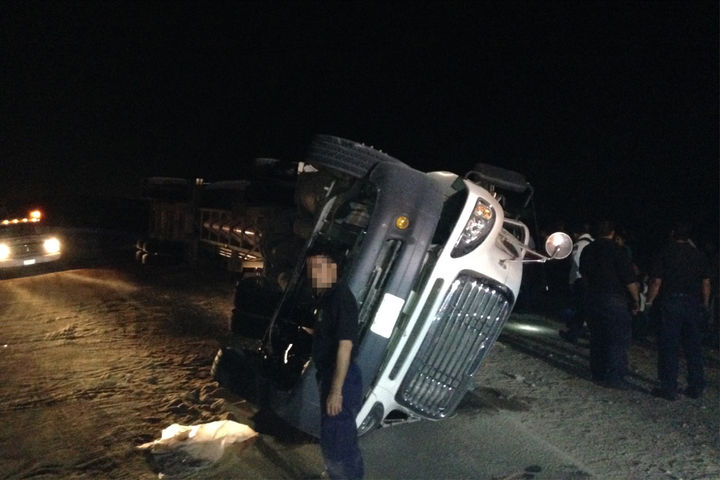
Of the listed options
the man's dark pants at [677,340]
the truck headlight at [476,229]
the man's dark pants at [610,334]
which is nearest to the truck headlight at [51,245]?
the man's dark pants at [610,334]

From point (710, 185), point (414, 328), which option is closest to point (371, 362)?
point (414, 328)

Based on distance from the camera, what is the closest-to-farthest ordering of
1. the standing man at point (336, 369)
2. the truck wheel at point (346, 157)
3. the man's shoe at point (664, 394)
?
the standing man at point (336, 369) < the truck wheel at point (346, 157) < the man's shoe at point (664, 394)

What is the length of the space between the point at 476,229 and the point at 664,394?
11.2 feet

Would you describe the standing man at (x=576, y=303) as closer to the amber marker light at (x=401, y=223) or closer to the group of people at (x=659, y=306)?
the group of people at (x=659, y=306)

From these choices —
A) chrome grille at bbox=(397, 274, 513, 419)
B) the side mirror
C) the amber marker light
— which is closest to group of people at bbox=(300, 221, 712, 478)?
the side mirror

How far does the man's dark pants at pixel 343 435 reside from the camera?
3.68 meters

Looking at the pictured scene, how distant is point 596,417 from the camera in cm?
565

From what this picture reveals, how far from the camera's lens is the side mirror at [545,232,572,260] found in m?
4.91

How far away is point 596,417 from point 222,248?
8966mm

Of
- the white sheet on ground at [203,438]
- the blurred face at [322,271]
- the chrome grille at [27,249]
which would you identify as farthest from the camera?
the chrome grille at [27,249]

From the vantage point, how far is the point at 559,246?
495 cm

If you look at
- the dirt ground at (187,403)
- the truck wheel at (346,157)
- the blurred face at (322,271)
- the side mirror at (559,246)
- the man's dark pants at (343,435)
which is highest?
the truck wheel at (346,157)

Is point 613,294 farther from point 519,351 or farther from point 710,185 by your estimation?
point 710,185

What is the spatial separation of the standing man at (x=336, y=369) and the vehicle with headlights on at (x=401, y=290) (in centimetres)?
28
